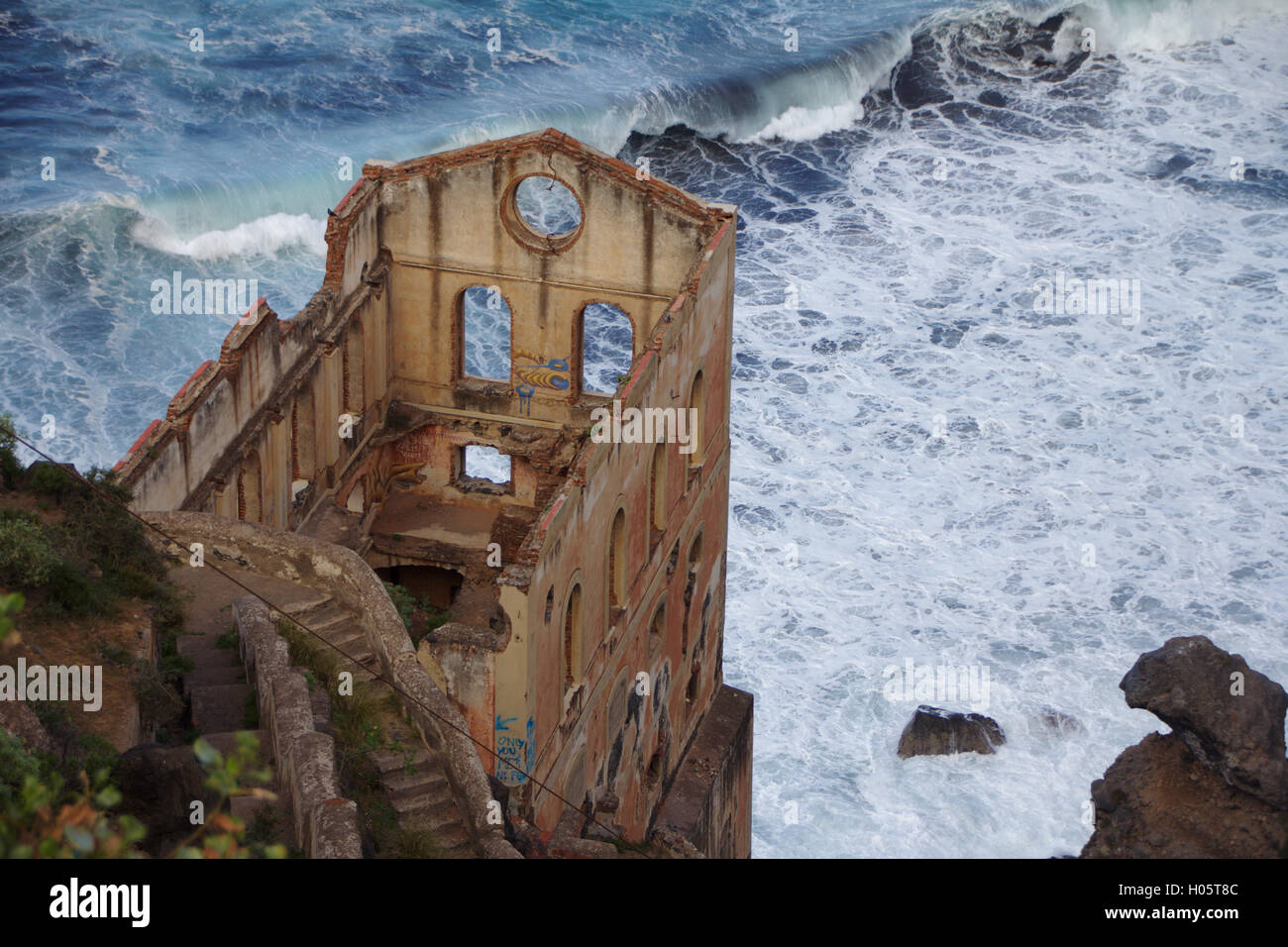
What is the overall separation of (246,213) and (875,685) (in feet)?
98.2

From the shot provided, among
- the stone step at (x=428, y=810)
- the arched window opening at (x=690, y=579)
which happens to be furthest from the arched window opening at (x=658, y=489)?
the stone step at (x=428, y=810)

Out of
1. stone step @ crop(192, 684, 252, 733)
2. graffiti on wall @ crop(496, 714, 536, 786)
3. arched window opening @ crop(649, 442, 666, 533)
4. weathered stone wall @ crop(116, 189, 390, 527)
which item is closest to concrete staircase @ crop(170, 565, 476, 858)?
stone step @ crop(192, 684, 252, 733)

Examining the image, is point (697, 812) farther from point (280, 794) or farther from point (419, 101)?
point (419, 101)

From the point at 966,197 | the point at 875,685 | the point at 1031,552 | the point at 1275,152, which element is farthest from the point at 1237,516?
the point at 1275,152

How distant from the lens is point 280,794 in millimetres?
22078

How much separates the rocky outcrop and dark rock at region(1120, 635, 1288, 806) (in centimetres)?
1

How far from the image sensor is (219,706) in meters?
24.2

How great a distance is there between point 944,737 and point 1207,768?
59.0 feet

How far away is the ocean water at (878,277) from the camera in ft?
160

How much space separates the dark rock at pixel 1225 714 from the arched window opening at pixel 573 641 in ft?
26.5

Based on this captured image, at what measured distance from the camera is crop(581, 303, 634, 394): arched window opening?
59656mm

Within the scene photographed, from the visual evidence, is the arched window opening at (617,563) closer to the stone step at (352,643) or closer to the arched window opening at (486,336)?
the stone step at (352,643)

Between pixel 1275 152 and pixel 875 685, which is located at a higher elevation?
pixel 1275 152

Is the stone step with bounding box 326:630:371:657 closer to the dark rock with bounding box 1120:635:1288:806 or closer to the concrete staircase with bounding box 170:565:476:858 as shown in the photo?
the concrete staircase with bounding box 170:565:476:858
